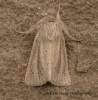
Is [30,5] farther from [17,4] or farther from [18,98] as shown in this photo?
[18,98]

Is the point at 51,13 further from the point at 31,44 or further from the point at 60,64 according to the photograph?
the point at 60,64

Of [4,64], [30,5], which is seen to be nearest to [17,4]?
[30,5]

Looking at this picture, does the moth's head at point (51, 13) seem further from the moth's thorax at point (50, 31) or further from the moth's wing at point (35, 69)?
the moth's wing at point (35, 69)

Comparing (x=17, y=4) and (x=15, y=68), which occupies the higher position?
(x=17, y=4)

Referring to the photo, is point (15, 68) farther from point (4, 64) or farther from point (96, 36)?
point (96, 36)

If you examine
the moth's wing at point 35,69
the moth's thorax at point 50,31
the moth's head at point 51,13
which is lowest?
the moth's wing at point 35,69

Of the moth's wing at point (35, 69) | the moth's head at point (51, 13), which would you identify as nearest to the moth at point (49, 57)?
the moth's wing at point (35, 69)
